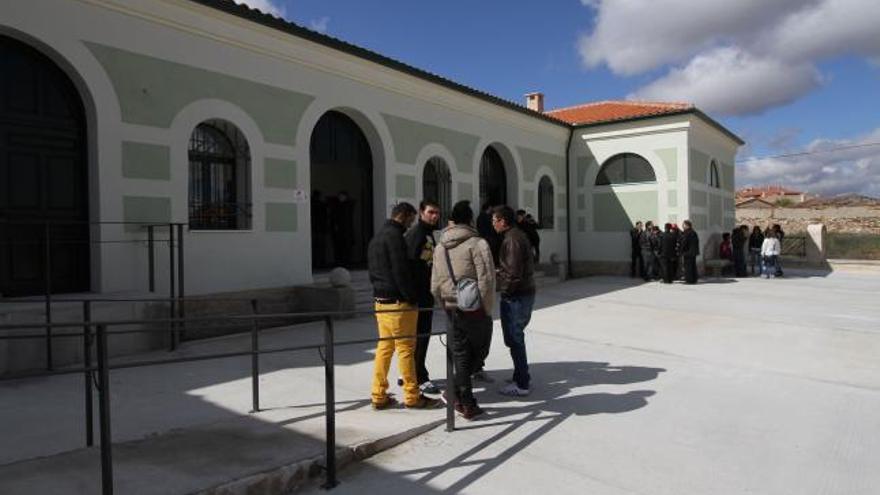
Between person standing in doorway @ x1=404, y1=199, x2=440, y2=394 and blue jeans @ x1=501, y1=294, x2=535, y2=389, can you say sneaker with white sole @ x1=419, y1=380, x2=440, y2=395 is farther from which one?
blue jeans @ x1=501, y1=294, x2=535, y2=389

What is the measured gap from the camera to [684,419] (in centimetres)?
502

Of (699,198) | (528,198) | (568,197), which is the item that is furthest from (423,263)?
(699,198)

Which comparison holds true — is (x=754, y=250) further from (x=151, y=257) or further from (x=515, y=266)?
(x=151, y=257)

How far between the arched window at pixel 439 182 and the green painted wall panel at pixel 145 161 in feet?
21.4

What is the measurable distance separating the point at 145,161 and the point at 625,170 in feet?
45.3

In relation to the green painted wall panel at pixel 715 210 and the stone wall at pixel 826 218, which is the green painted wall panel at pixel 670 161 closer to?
the green painted wall panel at pixel 715 210

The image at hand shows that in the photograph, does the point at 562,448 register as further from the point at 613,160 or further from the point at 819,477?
the point at 613,160

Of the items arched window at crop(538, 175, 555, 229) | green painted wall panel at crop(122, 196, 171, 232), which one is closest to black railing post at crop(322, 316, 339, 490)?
green painted wall panel at crop(122, 196, 171, 232)

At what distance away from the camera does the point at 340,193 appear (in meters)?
13.9

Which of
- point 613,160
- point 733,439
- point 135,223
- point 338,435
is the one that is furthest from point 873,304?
point 135,223

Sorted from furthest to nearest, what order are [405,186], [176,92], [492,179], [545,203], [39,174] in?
1. [545,203]
2. [492,179]
3. [405,186]
4. [176,92]
5. [39,174]

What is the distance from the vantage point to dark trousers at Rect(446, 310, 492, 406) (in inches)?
192

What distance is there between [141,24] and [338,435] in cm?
657

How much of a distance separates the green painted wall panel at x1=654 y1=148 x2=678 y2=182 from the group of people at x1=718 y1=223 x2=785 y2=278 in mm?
2611
